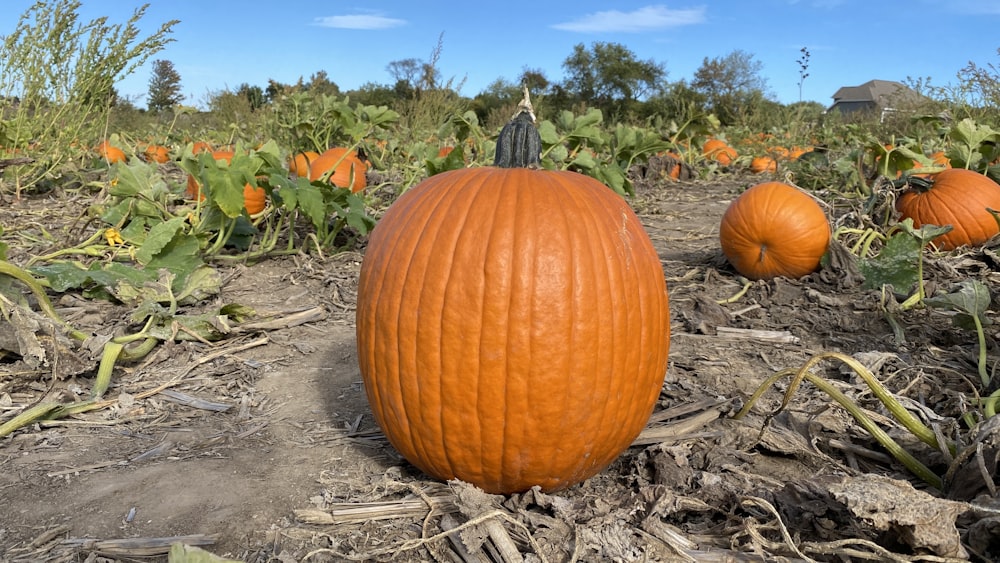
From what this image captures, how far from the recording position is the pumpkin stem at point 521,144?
2.13 metres

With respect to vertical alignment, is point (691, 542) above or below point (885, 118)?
below

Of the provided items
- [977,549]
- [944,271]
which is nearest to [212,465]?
[977,549]

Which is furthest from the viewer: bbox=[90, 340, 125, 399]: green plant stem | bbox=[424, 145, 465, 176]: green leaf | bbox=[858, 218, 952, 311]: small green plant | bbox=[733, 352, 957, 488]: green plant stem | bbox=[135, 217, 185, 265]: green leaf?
bbox=[424, 145, 465, 176]: green leaf

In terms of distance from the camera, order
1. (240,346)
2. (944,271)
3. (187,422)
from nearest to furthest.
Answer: (187,422)
(240,346)
(944,271)

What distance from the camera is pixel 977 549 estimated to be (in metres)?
1.57

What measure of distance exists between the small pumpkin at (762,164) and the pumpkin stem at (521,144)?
27.6 ft

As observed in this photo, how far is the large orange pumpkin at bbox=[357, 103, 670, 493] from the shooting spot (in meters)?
1.83

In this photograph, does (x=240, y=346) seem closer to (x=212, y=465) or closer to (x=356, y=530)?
(x=212, y=465)

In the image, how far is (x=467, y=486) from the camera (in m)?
1.96

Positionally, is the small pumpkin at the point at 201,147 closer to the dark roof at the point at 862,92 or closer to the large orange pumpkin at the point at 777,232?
the large orange pumpkin at the point at 777,232

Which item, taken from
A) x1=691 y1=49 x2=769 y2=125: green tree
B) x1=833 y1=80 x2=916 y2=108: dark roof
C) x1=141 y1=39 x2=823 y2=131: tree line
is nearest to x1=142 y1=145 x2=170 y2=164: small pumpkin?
x1=141 y1=39 x2=823 y2=131: tree line

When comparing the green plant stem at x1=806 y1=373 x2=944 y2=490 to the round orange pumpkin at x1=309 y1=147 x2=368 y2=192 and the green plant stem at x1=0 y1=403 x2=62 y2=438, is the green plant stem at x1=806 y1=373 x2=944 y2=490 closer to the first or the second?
the green plant stem at x1=0 y1=403 x2=62 y2=438

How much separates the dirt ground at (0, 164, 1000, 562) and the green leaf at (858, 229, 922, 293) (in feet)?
0.96

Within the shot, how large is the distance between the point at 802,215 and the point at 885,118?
9016 mm
